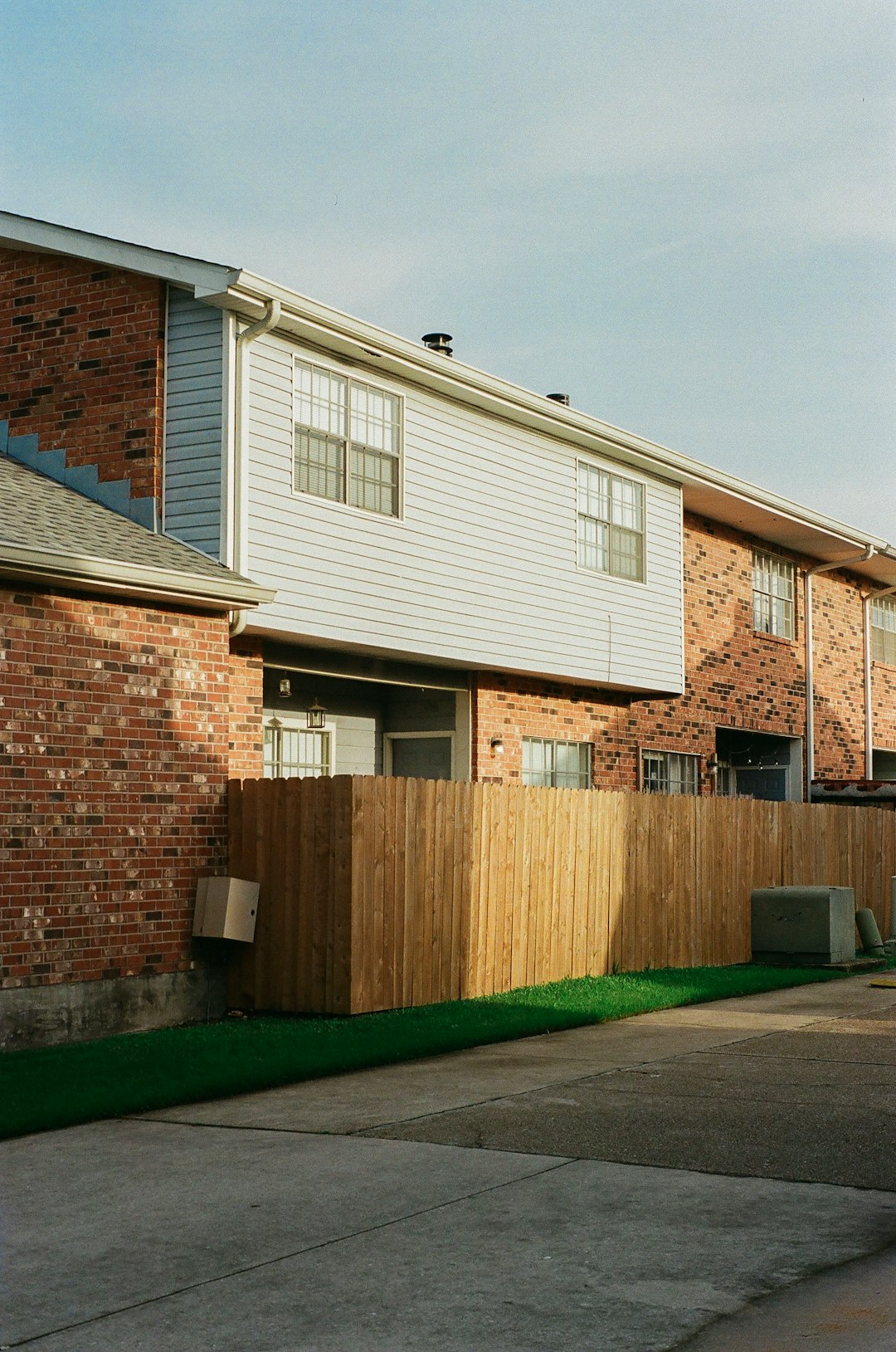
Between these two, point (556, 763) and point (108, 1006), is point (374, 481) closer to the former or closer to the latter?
point (556, 763)

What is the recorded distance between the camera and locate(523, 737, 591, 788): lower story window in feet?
59.9

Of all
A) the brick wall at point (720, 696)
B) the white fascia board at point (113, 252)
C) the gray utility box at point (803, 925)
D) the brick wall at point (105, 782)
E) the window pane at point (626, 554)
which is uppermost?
the white fascia board at point (113, 252)

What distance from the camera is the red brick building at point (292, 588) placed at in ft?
38.0

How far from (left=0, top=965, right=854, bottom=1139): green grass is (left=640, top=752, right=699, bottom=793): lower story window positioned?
5.90 meters

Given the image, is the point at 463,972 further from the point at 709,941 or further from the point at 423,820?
the point at 709,941

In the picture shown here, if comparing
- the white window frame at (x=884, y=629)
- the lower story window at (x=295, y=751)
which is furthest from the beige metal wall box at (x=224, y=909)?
the white window frame at (x=884, y=629)

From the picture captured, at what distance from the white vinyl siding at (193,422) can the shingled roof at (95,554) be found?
219 millimetres

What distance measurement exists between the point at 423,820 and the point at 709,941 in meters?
5.35

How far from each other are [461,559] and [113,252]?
4579 millimetres

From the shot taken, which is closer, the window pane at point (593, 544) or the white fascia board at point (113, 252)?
the white fascia board at point (113, 252)

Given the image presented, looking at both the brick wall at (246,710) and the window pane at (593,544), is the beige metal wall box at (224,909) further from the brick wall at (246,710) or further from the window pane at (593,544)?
the window pane at (593,544)

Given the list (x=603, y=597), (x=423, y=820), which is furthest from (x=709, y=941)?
(x=423, y=820)

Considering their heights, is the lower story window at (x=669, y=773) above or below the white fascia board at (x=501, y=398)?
below

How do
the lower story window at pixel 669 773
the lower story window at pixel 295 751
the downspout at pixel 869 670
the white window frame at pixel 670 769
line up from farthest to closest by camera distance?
1. the downspout at pixel 869 670
2. the lower story window at pixel 669 773
3. the white window frame at pixel 670 769
4. the lower story window at pixel 295 751
